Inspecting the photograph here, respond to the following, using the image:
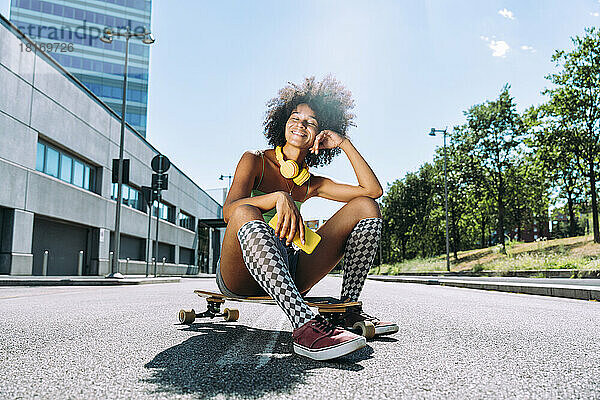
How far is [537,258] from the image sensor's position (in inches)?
886

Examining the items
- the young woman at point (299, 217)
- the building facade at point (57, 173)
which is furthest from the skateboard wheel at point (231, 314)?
the building facade at point (57, 173)

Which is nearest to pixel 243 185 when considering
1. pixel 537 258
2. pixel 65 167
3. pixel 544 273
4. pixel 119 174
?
pixel 119 174

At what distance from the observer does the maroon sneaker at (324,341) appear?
7.03ft

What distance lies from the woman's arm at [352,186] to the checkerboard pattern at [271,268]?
2.91 feet

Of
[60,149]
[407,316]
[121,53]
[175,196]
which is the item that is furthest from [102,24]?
[407,316]

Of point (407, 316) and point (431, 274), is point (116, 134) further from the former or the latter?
point (407, 316)

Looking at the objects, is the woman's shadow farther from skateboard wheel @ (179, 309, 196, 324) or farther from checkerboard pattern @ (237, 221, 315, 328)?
skateboard wheel @ (179, 309, 196, 324)

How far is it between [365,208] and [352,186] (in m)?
0.38

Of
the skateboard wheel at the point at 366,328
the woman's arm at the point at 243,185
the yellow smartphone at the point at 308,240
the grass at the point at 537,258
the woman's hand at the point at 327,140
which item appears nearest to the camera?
the yellow smartphone at the point at 308,240

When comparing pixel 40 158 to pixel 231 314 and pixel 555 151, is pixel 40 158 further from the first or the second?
pixel 555 151

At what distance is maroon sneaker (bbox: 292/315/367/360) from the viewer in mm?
2143

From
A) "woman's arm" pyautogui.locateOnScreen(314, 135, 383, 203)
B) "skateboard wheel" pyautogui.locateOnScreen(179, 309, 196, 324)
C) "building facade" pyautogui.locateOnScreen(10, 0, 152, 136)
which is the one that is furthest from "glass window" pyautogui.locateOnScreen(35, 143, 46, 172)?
"building facade" pyautogui.locateOnScreen(10, 0, 152, 136)

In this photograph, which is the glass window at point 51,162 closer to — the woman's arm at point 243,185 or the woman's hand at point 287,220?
the woman's arm at point 243,185

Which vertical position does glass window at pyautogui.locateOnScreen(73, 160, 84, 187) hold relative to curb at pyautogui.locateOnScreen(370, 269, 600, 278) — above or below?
above
